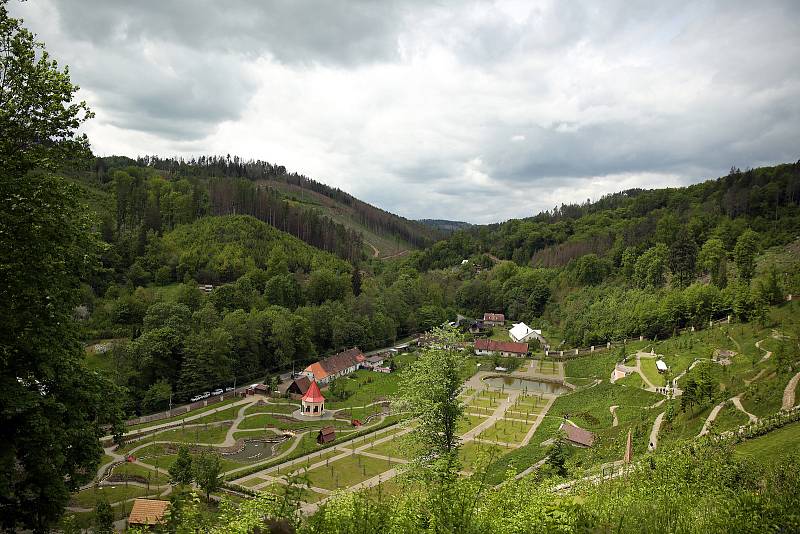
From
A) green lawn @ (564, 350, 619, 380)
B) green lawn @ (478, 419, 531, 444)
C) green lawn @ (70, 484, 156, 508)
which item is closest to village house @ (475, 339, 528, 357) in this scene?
green lawn @ (564, 350, 619, 380)

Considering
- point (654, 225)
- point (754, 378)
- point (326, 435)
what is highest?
point (654, 225)

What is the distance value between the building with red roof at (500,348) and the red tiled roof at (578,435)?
3619 centimetres

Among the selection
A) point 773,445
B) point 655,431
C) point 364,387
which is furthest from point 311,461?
point 773,445

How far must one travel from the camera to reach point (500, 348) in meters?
73.7

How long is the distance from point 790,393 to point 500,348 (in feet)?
165

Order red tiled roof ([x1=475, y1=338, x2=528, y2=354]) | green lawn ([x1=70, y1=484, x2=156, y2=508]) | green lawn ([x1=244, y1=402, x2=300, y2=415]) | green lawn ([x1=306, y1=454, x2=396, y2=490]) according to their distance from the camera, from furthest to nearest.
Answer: red tiled roof ([x1=475, y1=338, x2=528, y2=354]) → green lawn ([x1=244, y1=402, x2=300, y2=415]) → green lawn ([x1=306, y1=454, x2=396, y2=490]) → green lawn ([x1=70, y1=484, x2=156, y2=508])

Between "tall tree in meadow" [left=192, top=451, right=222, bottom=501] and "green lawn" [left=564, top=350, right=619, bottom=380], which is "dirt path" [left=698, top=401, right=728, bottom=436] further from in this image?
"tall tree in meadow" [left=192, top=451, right=222, bottom=501]

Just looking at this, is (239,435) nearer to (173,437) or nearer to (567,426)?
(173,437)

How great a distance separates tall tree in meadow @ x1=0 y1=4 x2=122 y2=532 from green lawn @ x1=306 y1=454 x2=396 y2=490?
19.5m

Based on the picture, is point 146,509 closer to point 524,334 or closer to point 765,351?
point 765,351

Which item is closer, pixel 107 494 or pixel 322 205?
pixel 107 494

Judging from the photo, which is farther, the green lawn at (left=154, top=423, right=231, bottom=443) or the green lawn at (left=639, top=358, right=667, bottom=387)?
the green lawn at (left=639, top=358, right=667, bottom=387)

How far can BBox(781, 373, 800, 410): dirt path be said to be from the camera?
74.6 ft

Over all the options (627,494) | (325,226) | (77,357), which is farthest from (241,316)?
(325,226)
